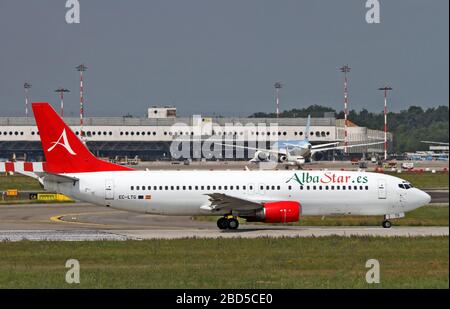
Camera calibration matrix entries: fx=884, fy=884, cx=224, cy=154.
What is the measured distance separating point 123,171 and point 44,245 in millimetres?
10569

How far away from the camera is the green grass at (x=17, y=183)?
93.0m

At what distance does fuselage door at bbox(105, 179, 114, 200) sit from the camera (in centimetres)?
4959

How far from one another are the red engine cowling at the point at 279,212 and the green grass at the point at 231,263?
565 centimetres

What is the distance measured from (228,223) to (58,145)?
10.6 m

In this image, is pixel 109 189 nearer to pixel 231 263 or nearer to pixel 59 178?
pixel 59 178

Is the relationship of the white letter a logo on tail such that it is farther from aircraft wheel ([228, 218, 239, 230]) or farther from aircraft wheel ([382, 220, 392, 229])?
aircraft wheel ([382, 220, 392, 229])

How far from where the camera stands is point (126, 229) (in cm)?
5134

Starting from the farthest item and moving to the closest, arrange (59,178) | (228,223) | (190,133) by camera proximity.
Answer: (190,133), (228,223), (59,178)

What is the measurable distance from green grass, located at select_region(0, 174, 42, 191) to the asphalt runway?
28449 mm

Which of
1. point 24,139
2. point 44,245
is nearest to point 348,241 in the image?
point 44,245

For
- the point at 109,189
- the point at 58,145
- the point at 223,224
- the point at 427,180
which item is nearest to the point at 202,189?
the point at 223,224

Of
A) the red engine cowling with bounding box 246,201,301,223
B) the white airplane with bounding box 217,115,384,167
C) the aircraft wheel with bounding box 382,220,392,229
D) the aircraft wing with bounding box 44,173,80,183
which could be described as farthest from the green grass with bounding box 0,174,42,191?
the aircraft wheel with bounding box 382,220,392,229

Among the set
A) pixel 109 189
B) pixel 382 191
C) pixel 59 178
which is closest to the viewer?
pixel 59 178

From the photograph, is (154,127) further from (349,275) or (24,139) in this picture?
(349,275)
